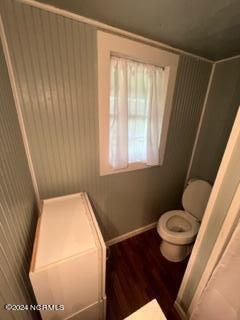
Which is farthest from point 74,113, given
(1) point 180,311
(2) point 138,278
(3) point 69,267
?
(1) point 180,311

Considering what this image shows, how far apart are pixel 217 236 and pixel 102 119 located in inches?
44.2

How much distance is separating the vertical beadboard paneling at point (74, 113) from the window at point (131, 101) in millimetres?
80

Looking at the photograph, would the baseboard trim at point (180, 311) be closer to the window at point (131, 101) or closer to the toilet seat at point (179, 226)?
the toilet seat at point (179, 226)

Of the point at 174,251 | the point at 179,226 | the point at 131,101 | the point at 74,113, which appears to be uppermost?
the point at 131,101

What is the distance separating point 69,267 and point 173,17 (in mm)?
1591

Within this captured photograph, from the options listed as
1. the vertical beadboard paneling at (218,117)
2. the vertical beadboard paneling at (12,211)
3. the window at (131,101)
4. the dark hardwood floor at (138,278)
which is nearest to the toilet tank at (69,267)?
the vertical beadboard paneling at (12,211)

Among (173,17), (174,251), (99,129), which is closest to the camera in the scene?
(173,17)

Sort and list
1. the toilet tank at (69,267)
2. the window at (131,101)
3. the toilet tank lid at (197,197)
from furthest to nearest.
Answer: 1. the toilet tank lid at (197,197)
2. the window at (131,101)
3. the toilet tank at (69,267)

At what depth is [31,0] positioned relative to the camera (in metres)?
0.86

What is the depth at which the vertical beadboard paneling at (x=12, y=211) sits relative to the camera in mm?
689

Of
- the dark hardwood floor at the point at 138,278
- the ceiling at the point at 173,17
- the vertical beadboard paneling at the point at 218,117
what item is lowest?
Result: the dark hardwood floor at the point at 138,278

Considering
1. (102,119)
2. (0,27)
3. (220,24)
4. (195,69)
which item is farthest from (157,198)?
(0,27)

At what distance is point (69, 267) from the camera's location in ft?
2.69

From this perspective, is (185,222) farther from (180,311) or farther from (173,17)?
(173,17)
